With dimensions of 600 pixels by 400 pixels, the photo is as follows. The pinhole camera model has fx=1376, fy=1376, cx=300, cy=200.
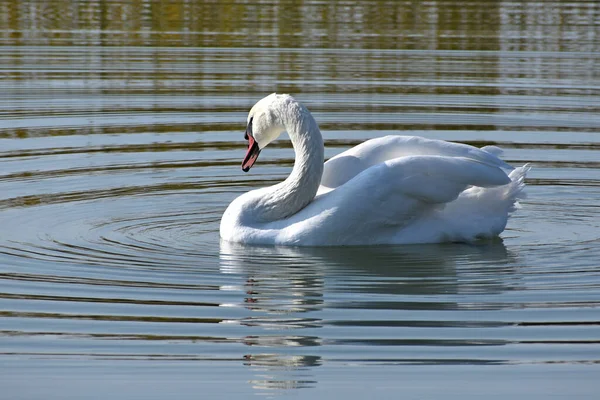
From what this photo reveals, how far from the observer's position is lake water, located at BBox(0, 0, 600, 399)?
729 centimetres

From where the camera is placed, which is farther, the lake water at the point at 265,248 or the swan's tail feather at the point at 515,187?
the swan's tail feather at the point at 515,187

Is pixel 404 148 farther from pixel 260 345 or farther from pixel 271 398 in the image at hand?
pixel 271 398

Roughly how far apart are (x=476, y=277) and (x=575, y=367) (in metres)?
2.39

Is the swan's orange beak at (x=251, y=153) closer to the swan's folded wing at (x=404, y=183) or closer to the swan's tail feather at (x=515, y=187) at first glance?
the swan's folded wing at (x=404, y=183)

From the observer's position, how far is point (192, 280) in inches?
366

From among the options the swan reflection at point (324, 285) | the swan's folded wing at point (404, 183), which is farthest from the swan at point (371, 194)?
the swan reflection at point (324, 285)

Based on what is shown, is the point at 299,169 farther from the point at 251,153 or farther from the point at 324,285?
the point at 324,285

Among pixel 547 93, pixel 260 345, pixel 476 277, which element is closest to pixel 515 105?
pixel 547 93

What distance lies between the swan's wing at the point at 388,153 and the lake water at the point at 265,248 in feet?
2.41

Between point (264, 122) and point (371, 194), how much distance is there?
1137mm

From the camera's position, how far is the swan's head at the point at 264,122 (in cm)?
1066

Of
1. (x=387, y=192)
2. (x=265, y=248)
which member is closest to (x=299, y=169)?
(x=265, y=248)

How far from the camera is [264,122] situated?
424 inches

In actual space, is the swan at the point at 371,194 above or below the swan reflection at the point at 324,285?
above
